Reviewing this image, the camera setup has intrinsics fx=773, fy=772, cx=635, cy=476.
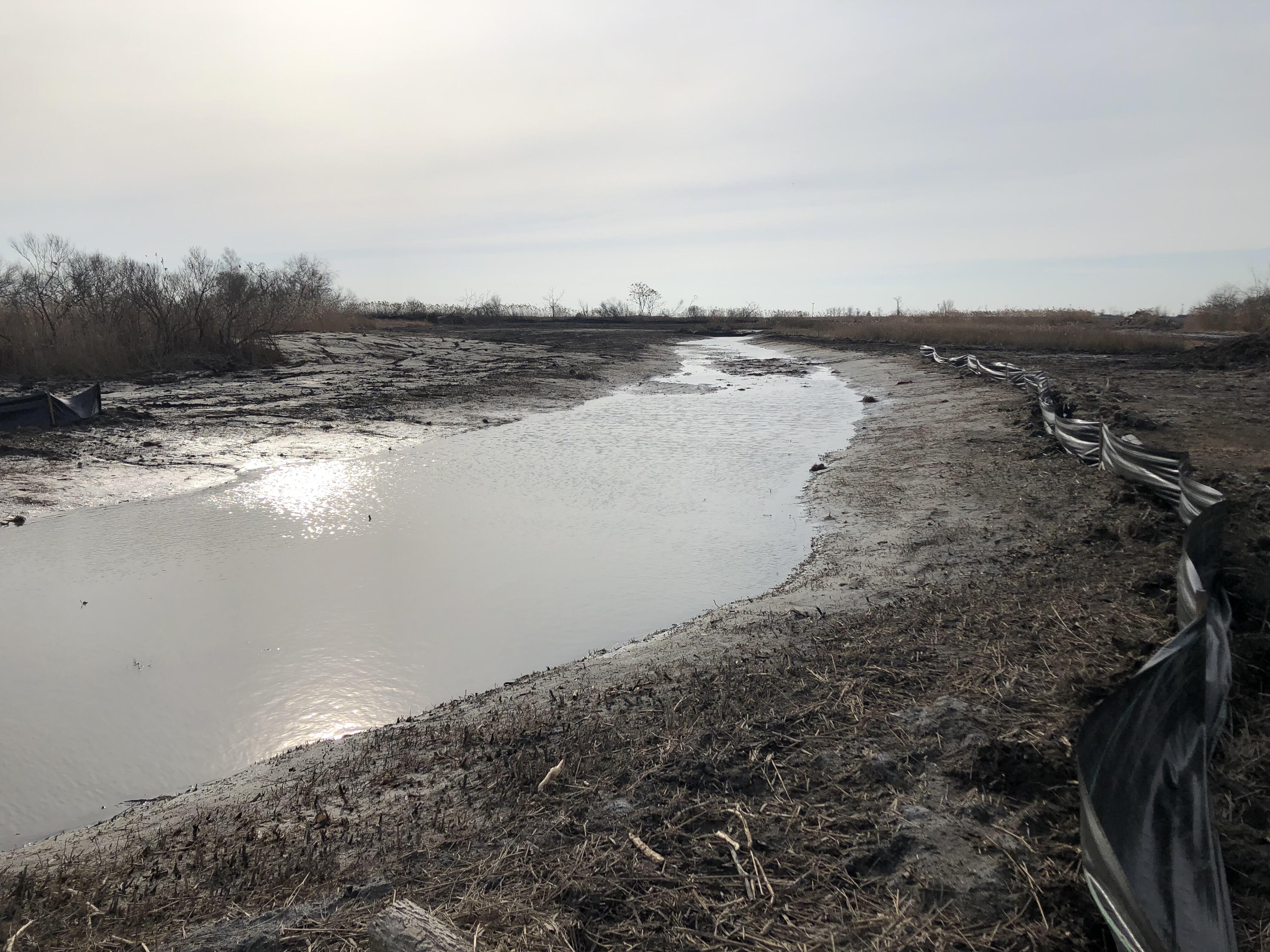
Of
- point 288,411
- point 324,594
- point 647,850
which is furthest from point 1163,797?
point 288,411

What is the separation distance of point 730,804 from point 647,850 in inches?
15.5

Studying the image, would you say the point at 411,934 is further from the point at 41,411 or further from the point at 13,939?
the point at 41,411

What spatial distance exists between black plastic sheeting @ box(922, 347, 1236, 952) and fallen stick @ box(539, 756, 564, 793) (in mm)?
1792

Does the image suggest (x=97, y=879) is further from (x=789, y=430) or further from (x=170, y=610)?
(x=789, y=430)

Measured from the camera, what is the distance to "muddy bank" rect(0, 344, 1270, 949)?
7.27ft

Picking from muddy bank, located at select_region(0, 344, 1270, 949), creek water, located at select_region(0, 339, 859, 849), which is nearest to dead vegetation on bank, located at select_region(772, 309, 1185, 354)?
creek water, located at select_region(0, 339, 859, 849)

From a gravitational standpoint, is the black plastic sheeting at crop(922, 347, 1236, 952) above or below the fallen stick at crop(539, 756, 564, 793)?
above

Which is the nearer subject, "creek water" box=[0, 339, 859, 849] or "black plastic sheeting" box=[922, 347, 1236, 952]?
"black plastic sheeting" box=[922, 347, 1236, 952]

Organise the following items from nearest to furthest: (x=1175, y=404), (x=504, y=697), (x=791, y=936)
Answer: (x=791, y=936), (x=504, y=697), (x=1175, y=404)

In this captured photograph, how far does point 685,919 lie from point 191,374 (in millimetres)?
19751

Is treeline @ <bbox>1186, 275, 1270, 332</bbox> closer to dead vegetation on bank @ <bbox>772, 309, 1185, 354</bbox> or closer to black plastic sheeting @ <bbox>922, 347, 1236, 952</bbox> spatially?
dead vegetation on bank @ <bbox>772, 309, 1185, 354</bbox>

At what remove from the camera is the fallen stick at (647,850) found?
97.3 inches

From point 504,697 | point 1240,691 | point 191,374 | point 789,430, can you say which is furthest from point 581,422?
point 1240,691

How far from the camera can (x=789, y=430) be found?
1432cm
